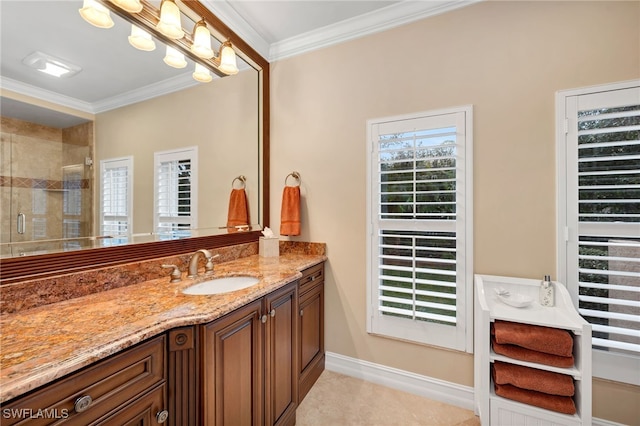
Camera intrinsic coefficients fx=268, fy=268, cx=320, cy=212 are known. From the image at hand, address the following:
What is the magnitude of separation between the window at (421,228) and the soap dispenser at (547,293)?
14.1 inches

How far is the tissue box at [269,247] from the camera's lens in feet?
6.86

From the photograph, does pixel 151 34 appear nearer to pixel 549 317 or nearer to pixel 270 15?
pixel 270 15

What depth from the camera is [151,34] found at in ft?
5.05

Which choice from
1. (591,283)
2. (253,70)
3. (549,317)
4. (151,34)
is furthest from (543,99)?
(151,34)

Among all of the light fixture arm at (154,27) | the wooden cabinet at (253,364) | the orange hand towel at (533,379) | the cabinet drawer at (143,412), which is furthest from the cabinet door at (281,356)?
the light fixture arm at (154,27)

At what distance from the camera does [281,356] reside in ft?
4.97

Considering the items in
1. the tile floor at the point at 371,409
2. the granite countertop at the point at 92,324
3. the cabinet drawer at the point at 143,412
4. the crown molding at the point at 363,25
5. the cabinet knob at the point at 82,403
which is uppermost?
the crown molding at the point at 363,25

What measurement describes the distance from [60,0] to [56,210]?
3.02 ft

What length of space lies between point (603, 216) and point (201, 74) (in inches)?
101

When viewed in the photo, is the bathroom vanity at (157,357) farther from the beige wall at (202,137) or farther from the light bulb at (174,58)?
the light bulb at (174,58)

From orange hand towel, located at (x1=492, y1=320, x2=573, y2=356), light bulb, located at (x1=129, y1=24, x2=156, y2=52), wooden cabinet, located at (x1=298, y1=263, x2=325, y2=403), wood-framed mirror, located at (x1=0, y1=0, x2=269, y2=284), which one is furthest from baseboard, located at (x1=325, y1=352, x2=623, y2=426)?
light bulb, located at (x1=129, y1=24, x2=156, y2=52)

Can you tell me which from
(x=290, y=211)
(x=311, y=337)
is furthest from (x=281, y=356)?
(x=290, y=211)

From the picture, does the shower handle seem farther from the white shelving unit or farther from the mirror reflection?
the white shelving unit

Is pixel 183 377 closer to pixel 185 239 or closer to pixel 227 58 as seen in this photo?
pixel 185 239
